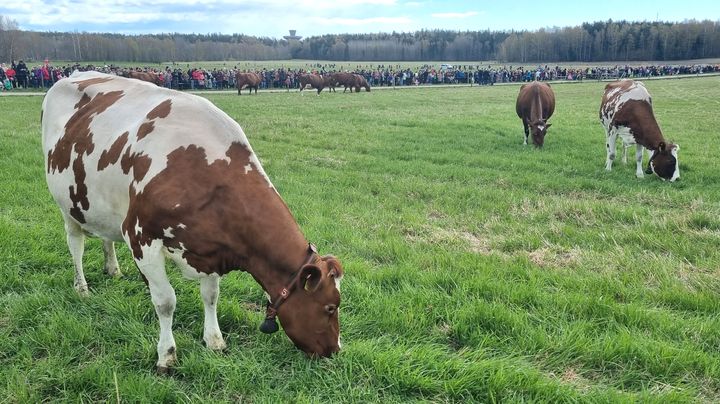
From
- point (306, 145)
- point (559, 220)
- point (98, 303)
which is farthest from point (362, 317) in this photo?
point (306, 145)

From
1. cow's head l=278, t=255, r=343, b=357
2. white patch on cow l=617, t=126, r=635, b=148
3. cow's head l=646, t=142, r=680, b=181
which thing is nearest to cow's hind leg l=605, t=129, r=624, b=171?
white patch on cow l=617, t=126, r=635, b=148

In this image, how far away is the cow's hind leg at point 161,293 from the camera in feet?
11.7

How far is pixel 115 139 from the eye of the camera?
4094mm

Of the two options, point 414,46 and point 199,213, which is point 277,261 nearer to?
point 199,213

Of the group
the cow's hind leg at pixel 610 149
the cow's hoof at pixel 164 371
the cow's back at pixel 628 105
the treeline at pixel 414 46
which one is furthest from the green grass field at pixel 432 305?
the treeline at pixel 414 46

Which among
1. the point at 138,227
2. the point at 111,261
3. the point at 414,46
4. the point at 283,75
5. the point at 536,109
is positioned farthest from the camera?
the point at 414,46

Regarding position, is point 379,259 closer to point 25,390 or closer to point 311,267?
point 311,267

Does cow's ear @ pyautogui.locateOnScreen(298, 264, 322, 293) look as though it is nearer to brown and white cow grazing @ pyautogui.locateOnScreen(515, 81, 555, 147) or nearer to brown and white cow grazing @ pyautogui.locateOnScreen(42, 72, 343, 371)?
brown and white cow grazing @ pyautogui.locateOnScreen(42, 72, 343, 371)

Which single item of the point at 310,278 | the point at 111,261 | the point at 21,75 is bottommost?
the point at 111,261

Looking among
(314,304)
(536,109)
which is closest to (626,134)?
(536,109)

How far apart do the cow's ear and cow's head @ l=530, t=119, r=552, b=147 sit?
12562 mm

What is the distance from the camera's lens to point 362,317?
454 centimetres

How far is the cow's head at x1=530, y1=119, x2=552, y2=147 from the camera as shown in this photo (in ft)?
47.5

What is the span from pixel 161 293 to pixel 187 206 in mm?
762
